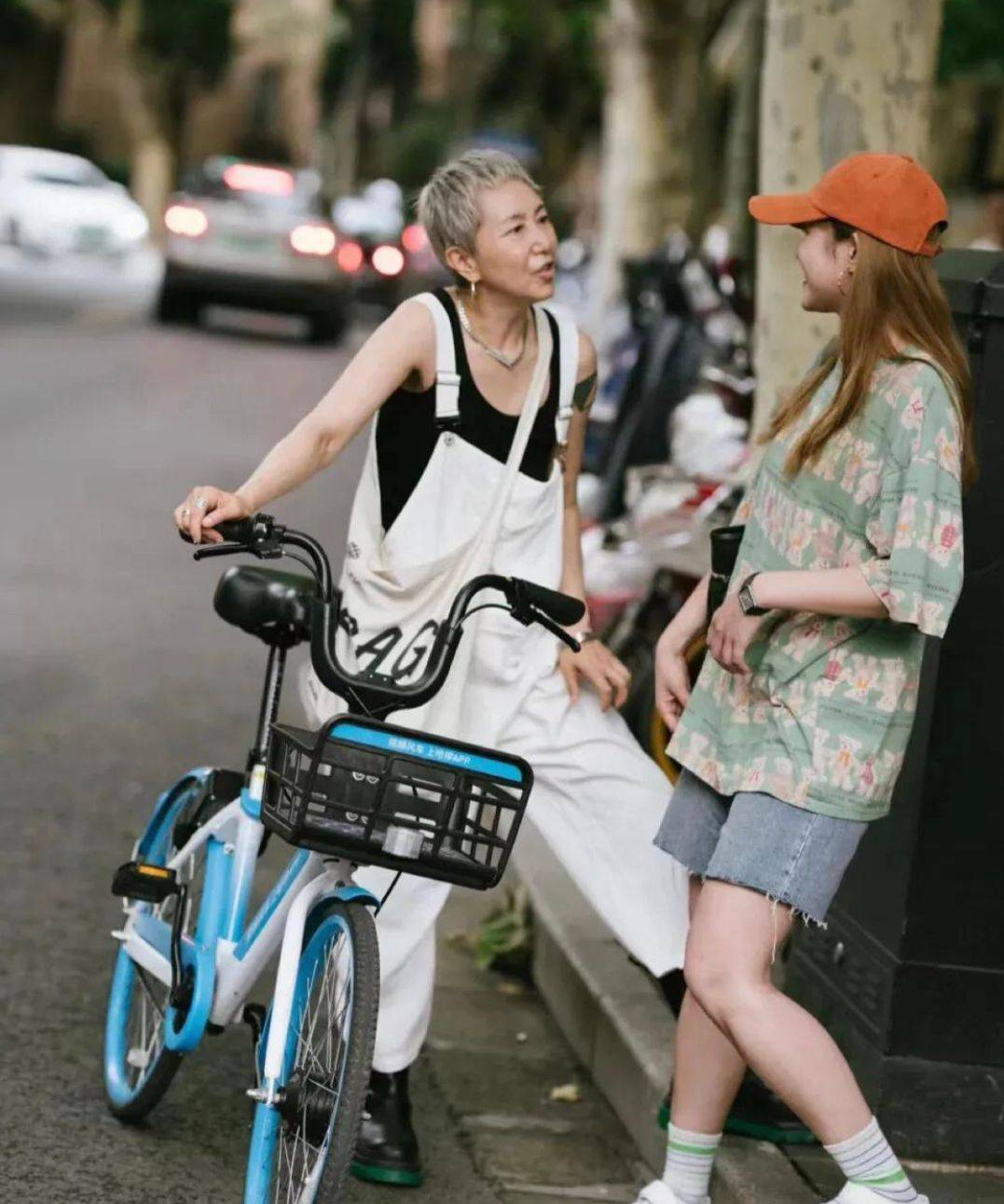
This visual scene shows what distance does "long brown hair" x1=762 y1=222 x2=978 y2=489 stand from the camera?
3.52m

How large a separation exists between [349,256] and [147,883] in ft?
69.3

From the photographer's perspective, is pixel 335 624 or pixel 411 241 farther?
pixel 411 241

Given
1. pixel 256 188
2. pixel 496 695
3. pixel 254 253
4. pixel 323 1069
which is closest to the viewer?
pixel 323 1069

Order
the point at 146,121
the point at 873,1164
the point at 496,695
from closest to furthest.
→ the point at 873,1164
the point at 496,695
the point at 146,121

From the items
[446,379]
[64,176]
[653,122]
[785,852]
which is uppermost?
[653,122]

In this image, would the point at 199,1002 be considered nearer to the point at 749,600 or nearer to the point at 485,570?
the point at 485,570

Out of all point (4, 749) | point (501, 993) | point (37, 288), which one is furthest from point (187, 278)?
point (501, 993)

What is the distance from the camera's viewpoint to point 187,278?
24.3m

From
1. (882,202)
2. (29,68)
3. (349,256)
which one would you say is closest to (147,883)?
(882,202)

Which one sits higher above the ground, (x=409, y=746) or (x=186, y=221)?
(x=186, y=221)

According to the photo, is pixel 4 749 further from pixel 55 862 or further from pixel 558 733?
pixel 558 733

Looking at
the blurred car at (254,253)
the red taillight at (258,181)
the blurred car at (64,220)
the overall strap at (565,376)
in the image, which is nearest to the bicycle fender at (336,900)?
the overall strap at (565,376)

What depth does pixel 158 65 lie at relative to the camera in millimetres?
50031

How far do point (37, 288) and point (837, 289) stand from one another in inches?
1041
